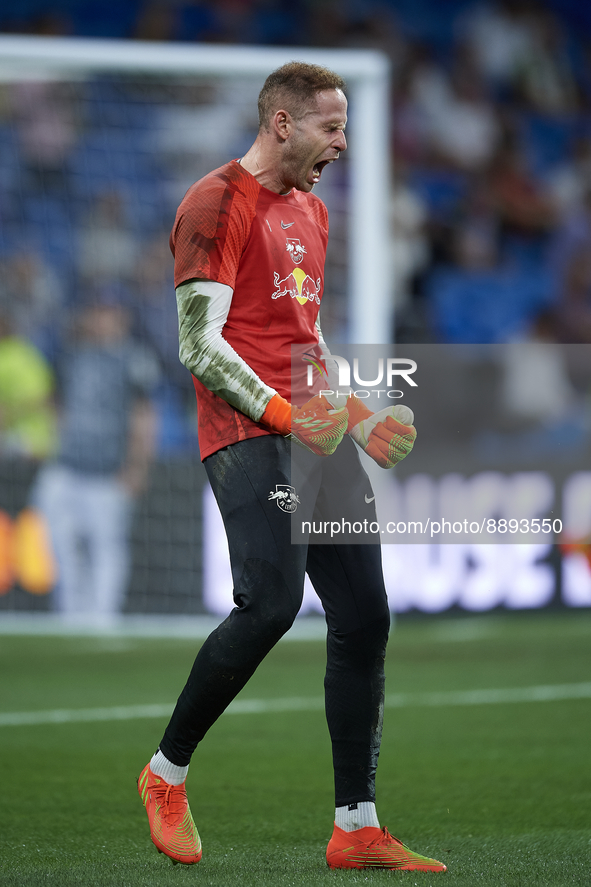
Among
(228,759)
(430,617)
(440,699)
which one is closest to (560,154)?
(430,617)

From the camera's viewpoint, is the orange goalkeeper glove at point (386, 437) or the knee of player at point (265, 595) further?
the orange goalkeeper glove at point (386, 437)

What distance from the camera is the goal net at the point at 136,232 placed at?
7691 millimetres

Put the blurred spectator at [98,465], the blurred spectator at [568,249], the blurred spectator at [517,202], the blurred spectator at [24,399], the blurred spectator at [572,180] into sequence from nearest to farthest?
the blurred spectator at [98,465] < the blurred spectator at [24,399] < the blurred spectator at [568,249] < the blurred spectator at [517,202] < the blurred spectator at [572,180]

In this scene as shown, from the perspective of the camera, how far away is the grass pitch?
3.11 metres

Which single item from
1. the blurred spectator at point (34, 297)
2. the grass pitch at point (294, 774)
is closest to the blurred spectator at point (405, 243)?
the blurred spectator at point (34, 297)

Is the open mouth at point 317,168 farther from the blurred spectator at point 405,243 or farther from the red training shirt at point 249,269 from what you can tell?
the blurred spectator at point 405,243

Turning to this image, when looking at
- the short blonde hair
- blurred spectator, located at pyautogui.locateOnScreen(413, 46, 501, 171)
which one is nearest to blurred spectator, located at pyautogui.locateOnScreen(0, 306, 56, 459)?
blurred spectator, located at pyautogui.locateOnScreen(413, 46, 501, 171)

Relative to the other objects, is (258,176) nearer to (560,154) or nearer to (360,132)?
(360,132)

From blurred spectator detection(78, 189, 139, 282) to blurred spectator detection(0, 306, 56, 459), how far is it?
0.86 meters

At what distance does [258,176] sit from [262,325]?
1.26 ft

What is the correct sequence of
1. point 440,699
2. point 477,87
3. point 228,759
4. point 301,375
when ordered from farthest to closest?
point 477,87, point 440,699, point 228,759, point 301,375

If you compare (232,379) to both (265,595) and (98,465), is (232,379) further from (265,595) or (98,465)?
(98,465)

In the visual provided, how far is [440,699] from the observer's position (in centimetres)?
576

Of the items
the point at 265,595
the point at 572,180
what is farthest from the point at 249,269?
the point at 572,180
